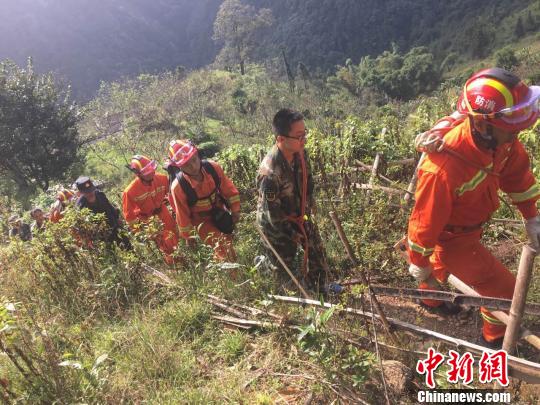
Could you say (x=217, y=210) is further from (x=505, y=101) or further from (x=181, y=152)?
(x=505, y=101)

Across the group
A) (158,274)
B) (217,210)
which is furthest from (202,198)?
(158,274)

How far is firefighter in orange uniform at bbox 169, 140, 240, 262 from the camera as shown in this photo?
170 inches

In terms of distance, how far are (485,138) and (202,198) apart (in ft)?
9.73

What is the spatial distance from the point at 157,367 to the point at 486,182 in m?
2.44

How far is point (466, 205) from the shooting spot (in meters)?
2.63

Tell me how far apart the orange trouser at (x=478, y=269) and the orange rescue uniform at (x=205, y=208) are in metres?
2.23

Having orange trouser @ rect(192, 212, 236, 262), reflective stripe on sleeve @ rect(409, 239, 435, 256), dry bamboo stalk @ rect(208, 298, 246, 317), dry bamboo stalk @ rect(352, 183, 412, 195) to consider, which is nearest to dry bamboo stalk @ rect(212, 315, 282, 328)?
dry bamboo stalk @ rect(208, 298, 246, 317)

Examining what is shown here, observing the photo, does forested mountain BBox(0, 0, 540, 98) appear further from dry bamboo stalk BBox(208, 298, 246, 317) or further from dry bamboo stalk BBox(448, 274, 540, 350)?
dry bamboo stalk BBox(208, 298, 246, 317)

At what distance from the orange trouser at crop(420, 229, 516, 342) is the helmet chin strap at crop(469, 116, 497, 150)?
2.09 feet

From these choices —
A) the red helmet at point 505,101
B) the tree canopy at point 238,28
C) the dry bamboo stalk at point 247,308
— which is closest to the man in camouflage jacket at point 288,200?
the dry bamboo stalk at point 247,308

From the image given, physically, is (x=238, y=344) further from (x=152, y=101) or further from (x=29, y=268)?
(x=152, y=101)

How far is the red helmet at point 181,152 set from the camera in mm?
4242

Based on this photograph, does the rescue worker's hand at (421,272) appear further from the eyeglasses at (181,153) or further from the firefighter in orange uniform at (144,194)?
the firefighter in orange uniform at (144,194)

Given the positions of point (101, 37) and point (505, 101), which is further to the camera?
point (101, 37)
